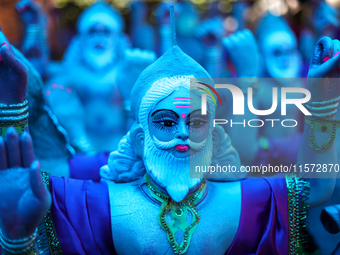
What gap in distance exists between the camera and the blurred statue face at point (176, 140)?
1.66m

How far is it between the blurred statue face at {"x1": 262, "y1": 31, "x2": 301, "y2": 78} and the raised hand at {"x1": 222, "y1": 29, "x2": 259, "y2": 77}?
1359mm

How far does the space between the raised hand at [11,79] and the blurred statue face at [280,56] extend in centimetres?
304

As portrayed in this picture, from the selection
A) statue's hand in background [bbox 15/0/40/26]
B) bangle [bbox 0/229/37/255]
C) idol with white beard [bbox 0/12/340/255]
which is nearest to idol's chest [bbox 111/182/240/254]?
idol with white beard [bbox 0/12/340/255]

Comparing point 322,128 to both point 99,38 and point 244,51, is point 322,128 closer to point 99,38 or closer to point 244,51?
point 244,51

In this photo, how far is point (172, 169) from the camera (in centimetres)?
170

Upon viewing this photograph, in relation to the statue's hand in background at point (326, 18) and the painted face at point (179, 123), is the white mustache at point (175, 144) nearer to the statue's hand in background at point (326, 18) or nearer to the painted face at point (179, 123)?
the painted face at point (179, 123)

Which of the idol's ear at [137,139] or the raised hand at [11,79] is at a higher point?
the raised hand at [11,79]

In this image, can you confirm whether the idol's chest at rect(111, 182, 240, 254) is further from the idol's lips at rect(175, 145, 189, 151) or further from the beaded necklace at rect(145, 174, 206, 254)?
the idol's lips at rect(175, 145, 189, 151)

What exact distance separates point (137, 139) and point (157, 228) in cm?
44

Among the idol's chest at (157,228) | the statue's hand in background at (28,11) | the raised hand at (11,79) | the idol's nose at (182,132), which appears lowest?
the idol's chest at (157,228)

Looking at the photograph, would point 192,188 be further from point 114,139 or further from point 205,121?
point 114,139

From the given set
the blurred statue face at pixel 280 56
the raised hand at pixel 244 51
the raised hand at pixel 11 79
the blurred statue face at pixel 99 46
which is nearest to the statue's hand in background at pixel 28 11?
the blurred statue face at pixel 99 46

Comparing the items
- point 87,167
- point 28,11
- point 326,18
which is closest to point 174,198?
point 87,167

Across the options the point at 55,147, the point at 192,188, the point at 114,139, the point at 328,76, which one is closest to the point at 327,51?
the point at 328,76
